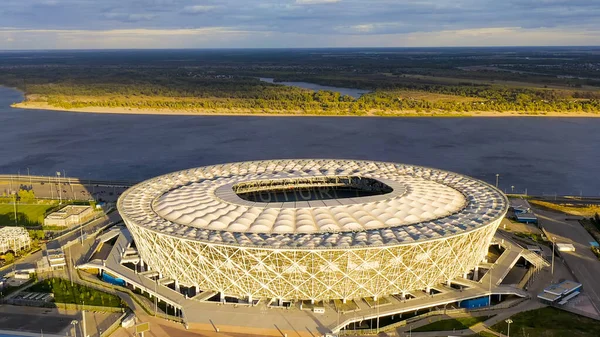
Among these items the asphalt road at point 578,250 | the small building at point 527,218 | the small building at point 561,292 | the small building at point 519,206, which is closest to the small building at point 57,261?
the small building at point 561,292

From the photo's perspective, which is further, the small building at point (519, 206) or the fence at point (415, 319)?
the small building at point (519, 206)

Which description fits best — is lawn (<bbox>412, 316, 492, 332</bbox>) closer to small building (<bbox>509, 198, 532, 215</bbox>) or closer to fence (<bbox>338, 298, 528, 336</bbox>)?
fence (<bbox>338, 298, 528, 336</bbox>)

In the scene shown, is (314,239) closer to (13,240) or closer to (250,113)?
(13,240)

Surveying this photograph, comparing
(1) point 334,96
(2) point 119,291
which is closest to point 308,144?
(1) point 334,96

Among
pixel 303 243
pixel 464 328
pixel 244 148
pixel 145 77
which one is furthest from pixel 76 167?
pixel 145 77

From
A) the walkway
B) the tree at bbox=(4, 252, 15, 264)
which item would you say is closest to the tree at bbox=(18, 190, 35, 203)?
the tree at bbox=(4, 252, 15, 264)

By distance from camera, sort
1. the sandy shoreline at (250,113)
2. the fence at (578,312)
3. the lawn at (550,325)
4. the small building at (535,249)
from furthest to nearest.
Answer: the sandy shoreline at (250,113) < the small building at (535,249) < the fence at (578,312) < the lawn at (550,325)

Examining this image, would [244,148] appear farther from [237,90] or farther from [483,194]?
[237,90]

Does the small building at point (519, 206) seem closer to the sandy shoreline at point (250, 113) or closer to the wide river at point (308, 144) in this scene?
the wide river at point (308, 144)
